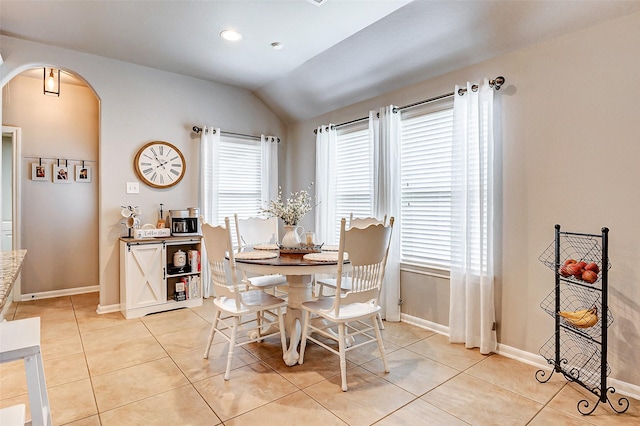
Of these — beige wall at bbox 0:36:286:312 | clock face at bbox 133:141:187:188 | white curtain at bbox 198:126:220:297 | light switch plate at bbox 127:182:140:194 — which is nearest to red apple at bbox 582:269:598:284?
white curtain at bbox 198:126:220:297

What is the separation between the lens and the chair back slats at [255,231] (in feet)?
11.9

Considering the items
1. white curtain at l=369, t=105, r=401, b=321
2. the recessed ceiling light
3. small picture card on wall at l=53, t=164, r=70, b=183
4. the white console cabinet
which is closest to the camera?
the recessed ceiling light

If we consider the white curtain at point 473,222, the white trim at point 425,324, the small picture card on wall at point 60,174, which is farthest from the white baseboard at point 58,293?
the white curtain at point 473,222

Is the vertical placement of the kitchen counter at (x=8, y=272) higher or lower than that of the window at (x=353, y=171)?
lower

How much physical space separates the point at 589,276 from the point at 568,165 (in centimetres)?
83

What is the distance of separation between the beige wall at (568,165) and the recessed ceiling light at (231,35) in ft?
6.78

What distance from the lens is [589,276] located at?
209 centimetres

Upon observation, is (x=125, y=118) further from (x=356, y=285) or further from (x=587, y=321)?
(x=587, y=321)

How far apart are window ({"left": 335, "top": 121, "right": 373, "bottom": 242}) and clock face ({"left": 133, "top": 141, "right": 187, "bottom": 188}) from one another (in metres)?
2.01

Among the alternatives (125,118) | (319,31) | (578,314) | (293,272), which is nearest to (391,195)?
(293,272)

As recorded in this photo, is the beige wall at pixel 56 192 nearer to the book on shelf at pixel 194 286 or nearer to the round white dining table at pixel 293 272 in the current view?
the book on shelf at pixel 194 286

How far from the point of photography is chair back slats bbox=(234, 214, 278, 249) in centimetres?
362

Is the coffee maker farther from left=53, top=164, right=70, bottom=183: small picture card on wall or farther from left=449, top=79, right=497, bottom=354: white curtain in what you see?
left=449, top=79, right=497, bottom=354: white curtain

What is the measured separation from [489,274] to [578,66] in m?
1.64
